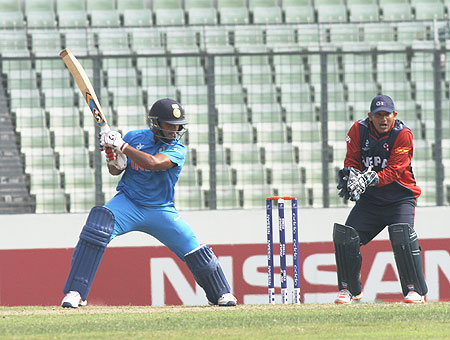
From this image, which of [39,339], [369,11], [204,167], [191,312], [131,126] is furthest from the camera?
[369,11]

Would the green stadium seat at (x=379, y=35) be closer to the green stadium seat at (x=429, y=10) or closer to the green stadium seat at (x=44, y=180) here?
the green stadium seat at (x=429, y=10)

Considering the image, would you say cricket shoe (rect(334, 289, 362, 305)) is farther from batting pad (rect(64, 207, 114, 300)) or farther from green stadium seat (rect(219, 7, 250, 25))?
green stadium seat (rect(219, 7, 250, 25))

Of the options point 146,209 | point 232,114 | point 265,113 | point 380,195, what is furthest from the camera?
point 265,113

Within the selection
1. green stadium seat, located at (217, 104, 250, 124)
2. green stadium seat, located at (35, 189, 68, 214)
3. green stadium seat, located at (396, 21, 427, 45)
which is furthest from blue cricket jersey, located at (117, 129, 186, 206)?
green stadium seat, located at (396, 21, 427, 45)

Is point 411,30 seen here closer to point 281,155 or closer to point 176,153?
point 281,155

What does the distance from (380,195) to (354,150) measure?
38 cm

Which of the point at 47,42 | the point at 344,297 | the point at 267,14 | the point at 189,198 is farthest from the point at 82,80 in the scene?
the point at 267,14

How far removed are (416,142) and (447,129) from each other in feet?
2.47

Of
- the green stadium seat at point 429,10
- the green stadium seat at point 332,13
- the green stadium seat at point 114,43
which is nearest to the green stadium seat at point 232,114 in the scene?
the green stadium seat at point 114,43

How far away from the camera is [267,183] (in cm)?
1054

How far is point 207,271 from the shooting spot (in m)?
6.59

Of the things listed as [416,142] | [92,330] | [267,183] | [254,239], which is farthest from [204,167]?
[92,330]

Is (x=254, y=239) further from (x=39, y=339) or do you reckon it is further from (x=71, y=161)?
(x=39, y=339)

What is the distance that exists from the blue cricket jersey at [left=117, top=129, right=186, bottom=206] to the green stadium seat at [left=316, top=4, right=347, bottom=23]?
314 inches
